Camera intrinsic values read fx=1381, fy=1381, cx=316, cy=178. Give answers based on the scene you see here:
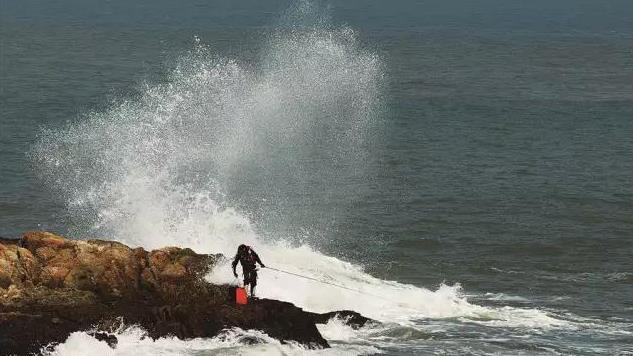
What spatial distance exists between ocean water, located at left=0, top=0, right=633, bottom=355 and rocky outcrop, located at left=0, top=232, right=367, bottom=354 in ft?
2.05

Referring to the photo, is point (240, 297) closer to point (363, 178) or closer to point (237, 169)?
point (237, 169)

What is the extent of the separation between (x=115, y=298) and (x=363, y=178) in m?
35.1

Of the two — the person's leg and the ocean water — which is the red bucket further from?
the ocean water

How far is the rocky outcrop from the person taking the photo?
40606 mm

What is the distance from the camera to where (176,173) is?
7044 centimetres

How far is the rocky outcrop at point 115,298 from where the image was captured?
4061cm

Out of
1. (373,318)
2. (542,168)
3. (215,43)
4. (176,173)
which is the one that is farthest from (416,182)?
(215,43)

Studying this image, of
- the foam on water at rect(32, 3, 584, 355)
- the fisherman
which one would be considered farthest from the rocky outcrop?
the fisherman

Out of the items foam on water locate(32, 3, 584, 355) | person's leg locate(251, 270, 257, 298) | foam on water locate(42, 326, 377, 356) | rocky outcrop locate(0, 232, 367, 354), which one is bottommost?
foam on water locate(42, 326, 377, 356)

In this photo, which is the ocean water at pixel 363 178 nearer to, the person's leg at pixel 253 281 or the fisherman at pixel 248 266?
the fisherman at pixel 248 266

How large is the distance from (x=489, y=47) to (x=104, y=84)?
1980 inches

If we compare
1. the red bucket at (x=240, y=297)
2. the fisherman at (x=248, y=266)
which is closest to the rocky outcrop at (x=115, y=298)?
the red bucket at (x=240, y=297)

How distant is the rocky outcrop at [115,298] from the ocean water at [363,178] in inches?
24.6

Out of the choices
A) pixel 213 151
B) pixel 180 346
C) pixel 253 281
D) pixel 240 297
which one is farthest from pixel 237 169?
pixel 180 346
